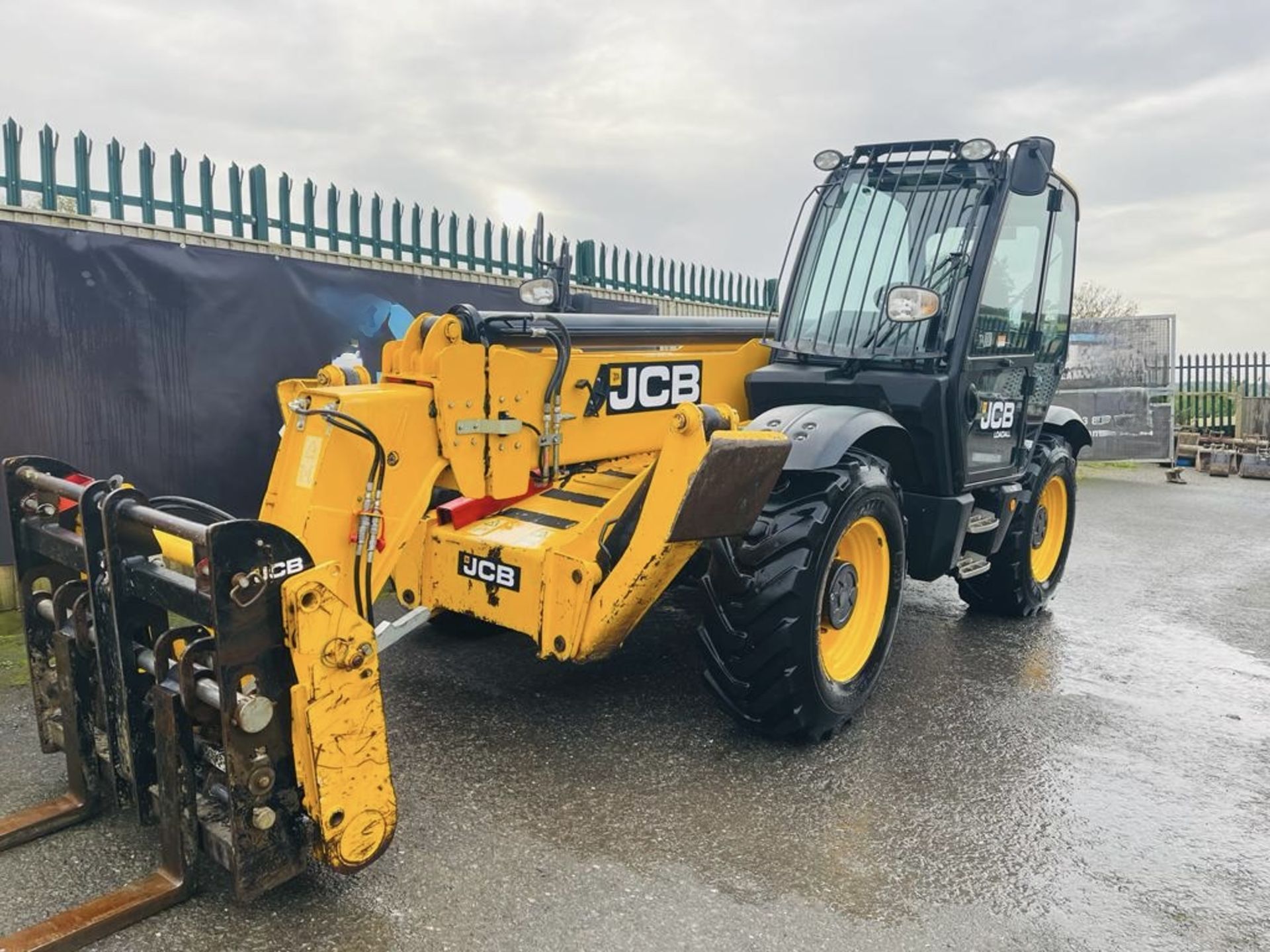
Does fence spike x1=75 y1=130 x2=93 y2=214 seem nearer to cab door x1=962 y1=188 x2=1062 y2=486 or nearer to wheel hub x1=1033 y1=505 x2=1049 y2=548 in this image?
cab door x1=962 y1=188 x2=1062 y2=486

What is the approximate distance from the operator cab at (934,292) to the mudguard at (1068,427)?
3.68 feet

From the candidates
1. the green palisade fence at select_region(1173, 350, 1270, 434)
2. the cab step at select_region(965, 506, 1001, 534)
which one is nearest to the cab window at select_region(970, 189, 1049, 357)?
the cab step at select_region(965, 506, 1001, 534)

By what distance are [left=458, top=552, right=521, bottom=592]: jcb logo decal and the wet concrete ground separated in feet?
2.21

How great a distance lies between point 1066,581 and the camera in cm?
714

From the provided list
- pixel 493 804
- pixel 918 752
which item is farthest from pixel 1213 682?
pixel 493 804

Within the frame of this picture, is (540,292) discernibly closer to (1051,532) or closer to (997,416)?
(997,416)

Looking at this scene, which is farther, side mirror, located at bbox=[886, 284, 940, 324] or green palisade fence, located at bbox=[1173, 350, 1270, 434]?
green palisade fence, located at bbox=[1173, 350, 1270, 434]

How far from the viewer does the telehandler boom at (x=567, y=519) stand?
2.62 metres

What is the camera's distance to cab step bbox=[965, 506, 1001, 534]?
517 cm

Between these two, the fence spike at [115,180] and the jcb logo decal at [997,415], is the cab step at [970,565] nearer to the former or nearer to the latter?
the jcb logo decal at [997,415]

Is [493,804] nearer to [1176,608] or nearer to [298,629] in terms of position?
[298,629]

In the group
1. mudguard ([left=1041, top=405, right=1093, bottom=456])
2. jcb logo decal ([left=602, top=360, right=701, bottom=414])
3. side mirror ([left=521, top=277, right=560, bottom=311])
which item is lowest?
mudguard ([left=1041, top=405, right=1093, bottom=456])

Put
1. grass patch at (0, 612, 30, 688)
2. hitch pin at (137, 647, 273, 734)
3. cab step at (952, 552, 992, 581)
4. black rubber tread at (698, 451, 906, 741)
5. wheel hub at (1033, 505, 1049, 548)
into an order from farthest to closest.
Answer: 1. wheel hub at (1033, 505, 1049, 548)
2. cab step at (952, 552, 992, 581)
3. grass patch at (0, 612, 30, 688)
4. black rubber tread at (698, 451, 906, 741)
5. hitch pin at (137, 647, 273, 734)

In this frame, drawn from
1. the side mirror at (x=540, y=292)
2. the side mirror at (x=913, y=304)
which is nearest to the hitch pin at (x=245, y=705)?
the side mirror at (x=540, y=292)
